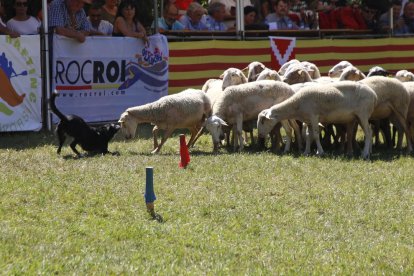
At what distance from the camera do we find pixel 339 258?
7.26 metres

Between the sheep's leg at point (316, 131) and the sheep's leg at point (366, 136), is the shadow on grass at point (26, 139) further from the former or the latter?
the sheep's leg at point (366, 136)

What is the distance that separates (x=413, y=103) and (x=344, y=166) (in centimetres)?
264

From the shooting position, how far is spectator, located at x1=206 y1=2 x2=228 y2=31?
1842 cm

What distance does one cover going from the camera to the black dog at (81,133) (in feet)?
40.3

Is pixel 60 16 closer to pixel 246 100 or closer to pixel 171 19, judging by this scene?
pixel 171 19

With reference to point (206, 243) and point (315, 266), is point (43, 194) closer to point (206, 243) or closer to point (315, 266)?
point (206, 243)

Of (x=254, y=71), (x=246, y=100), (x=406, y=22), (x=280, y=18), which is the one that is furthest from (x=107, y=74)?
(x=406, y=22)

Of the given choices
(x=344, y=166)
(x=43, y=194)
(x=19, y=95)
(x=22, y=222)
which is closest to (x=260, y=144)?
(x=344, y=166)

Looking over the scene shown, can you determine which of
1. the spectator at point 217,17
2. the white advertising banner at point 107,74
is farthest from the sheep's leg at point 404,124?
the spectator at point 217,17

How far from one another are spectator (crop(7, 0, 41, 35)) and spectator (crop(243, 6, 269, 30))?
5278 mm

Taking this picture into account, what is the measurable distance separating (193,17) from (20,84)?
4629 millimetres

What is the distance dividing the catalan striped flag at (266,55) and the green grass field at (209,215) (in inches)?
207

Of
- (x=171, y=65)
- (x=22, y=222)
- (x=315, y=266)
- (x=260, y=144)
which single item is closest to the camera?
(x=315, y=266)

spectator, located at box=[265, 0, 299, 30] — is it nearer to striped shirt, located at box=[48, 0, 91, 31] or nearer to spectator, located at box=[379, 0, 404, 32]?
spectator, located at box=[379, 0, 404, 32]
